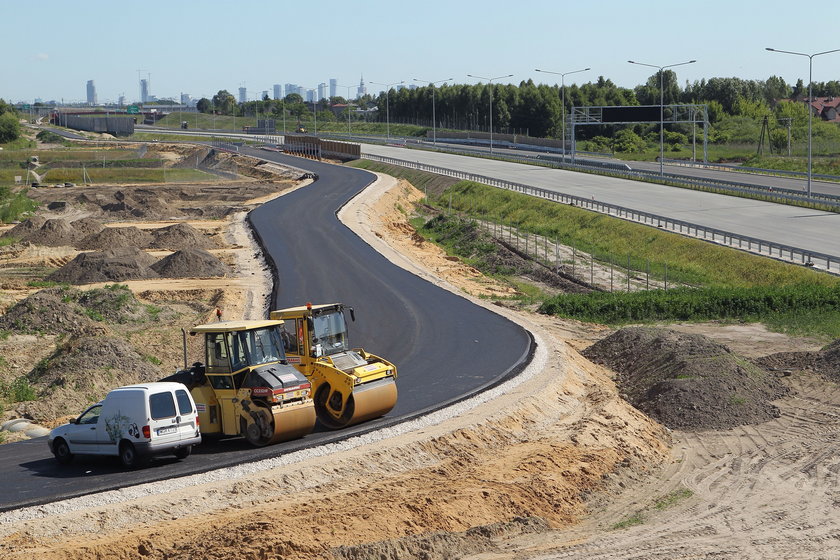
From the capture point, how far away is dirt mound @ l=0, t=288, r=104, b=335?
3375 centimetres

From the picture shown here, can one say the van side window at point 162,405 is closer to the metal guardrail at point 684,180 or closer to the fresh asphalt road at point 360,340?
the fresh asphalt road at point 360,340

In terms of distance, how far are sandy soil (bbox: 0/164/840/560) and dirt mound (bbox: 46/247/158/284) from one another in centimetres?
2590

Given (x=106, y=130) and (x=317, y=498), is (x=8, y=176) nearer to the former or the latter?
(x=106, y=130)

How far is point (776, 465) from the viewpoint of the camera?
2220 centimetres

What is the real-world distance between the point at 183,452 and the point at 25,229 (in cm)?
4631

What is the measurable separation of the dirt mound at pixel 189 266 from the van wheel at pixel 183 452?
2720cm

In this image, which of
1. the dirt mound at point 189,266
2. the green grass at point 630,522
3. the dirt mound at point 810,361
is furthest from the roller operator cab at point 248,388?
the dirt mound at point 189,266

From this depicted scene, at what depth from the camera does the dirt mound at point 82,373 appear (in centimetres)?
2605

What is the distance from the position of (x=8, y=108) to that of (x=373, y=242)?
153009mm

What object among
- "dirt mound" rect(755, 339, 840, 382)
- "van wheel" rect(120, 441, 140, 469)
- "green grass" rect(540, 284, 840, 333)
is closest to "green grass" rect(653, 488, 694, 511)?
"van wheel" rect(120, 441, 140, 469)

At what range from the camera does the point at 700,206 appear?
67438mm

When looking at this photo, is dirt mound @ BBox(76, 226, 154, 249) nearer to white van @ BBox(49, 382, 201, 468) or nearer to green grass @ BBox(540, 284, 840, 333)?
green grass @ BBox(540, 284, 840, 333)

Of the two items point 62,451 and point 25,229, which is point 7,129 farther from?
point 62,451

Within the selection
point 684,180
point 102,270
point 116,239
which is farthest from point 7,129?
point 102,270
